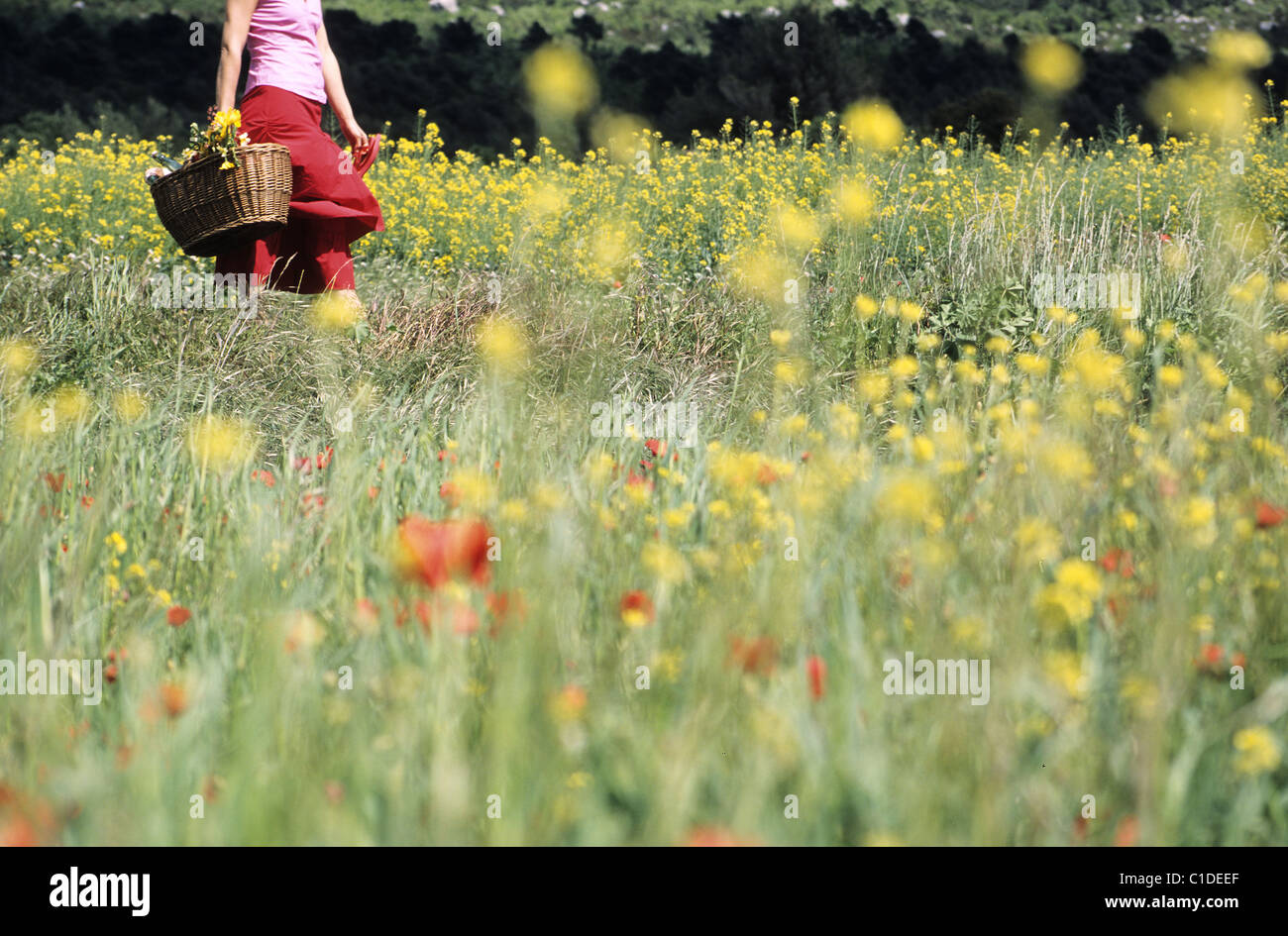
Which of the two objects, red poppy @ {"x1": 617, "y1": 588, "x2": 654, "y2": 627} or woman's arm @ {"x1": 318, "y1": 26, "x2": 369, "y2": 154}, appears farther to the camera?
woman's arm @ {"x1": 318, "y1": 26, "x2": 369, "y2": 154}

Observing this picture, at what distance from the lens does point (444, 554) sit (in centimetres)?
127

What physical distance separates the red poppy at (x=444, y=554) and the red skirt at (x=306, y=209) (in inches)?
119

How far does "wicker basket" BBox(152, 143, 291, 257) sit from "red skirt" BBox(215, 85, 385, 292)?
30 cm

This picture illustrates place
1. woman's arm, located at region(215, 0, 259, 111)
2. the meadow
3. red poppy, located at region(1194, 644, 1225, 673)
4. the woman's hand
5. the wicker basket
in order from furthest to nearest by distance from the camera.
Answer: the woman's hand < woman's arm, located at region(215, 0, 259, 111) < the wicker basket < red poppy, located at region(1194, 644, 1225, 673) < the meadow

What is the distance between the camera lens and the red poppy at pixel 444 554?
126 cm

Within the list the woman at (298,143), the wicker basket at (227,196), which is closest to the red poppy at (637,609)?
the wicker basket at (227,196)

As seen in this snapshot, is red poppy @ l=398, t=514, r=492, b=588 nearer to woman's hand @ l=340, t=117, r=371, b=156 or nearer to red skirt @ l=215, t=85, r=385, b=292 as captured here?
red skirt @ l=215, t=85, r=385, b=292

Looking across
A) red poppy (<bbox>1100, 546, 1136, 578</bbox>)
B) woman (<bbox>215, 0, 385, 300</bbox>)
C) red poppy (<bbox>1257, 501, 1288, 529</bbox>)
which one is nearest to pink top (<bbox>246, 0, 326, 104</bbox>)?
woman (<bbox>215, 0, 385, 300</bbox>)

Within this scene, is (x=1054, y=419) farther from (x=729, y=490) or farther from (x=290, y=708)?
(x=290, y=708)

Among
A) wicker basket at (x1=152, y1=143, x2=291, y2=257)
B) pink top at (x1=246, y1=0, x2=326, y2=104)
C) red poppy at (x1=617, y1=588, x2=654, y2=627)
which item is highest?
pink top at (x1=246, y1=0, x2=326, y2=104)

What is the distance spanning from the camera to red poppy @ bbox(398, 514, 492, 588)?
1.26 m
